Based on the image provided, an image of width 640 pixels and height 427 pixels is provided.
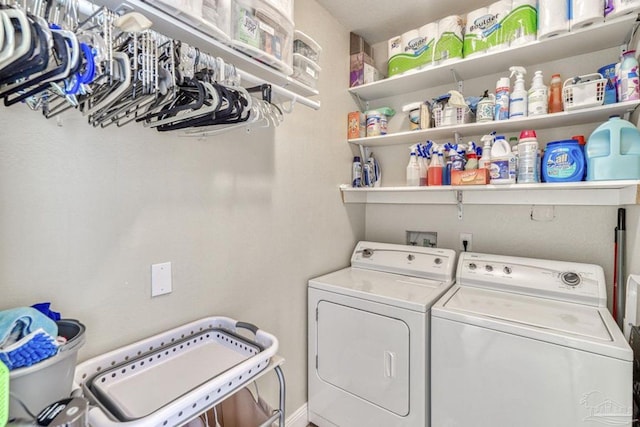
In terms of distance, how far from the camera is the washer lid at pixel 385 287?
61.7 inches

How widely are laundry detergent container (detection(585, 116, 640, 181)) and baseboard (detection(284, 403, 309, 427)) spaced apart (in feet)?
6.86

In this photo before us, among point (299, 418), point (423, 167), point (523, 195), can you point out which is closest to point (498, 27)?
point (423, 167)

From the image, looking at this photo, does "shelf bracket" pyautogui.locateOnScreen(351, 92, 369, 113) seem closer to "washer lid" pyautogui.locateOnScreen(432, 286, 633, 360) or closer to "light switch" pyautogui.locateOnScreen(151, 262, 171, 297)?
"washer lid" pyautogui.locateOnScreen(432, 286, 633, 360)

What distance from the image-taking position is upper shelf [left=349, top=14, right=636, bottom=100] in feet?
4.83

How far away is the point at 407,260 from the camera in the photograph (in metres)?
2.09

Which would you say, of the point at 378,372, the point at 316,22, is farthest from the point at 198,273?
the point at 316,22

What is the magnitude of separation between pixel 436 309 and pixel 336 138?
1344 millimetres

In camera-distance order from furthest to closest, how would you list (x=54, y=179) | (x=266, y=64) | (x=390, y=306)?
(x=390, y=306) → (x=266, y=64) → (x=54, y=179)

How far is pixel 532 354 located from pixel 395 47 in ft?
6.46

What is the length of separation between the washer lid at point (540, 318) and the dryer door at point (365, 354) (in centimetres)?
29

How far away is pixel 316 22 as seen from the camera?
201 centimetres

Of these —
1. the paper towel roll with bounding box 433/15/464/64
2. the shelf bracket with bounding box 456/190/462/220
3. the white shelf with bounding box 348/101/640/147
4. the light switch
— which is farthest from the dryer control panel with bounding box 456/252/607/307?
the light switch

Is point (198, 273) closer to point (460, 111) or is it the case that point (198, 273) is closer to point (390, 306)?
point (390, 306)

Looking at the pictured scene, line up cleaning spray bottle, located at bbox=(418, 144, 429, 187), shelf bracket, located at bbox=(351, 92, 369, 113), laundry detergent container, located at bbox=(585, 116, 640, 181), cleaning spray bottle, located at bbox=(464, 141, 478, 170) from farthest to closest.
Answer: shelf bracket, located at bbox=(351, 92, 369, 113) → cleaning spray bottle, located at bbox=(418, 144, 429, 187) → cleaning spray bottle, located at bbox=(464, 141, 478, 170) → laundry detergent container, located at bbox=(585, 116, 640, 181)
